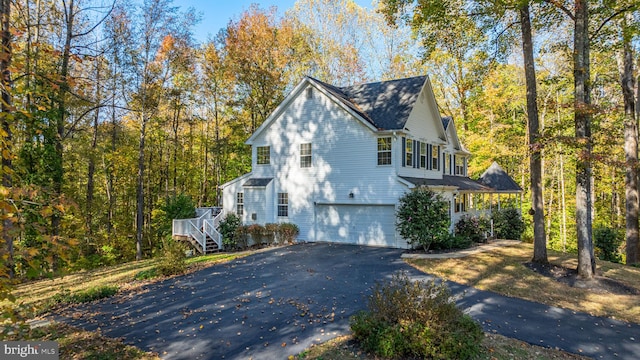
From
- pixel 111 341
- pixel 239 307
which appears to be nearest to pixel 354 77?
pixel 239 307

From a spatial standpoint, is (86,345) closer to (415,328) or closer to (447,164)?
(415,328)

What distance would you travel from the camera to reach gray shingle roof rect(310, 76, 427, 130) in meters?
17.3

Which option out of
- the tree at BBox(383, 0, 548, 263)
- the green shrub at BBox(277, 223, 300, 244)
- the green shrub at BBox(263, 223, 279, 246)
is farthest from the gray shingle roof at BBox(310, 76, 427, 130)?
the green shrub at BBox(263, 223, 279, 246)

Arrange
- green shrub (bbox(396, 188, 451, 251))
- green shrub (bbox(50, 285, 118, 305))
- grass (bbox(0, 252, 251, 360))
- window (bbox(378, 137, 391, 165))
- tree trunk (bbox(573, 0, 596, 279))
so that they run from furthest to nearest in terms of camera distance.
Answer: window (bbox(378, 137, 391, 165))
green shrub (bbox(396, 188, 451, 251))
tree trunk (bbox(573, 0, 596, 279))
green shrub (bbox(50, 285, 118, 305))
grass (bbox(0, 252, 251, 360))

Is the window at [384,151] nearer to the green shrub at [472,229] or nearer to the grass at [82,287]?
the green shrub at [472,229]

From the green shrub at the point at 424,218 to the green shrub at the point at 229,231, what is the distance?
9246mm

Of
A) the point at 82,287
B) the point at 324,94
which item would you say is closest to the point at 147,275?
the point at 82,287

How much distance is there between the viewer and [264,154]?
67.3ft

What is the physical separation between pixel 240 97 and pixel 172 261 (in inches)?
688

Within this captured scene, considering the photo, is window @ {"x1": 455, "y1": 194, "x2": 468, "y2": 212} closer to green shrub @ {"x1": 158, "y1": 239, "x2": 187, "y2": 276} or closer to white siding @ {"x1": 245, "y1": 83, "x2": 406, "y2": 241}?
white siding @ {"x1": 245, "y1": 83, "x2": 406, "y2": 241}

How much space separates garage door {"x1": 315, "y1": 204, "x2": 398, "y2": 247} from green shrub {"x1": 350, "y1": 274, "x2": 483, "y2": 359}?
1015cm

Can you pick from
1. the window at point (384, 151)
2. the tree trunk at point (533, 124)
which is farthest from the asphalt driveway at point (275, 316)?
the window at point (384, 151)

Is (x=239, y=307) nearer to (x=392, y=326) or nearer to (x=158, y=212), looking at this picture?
(x=392, y=326)

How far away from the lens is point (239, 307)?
854 cm
